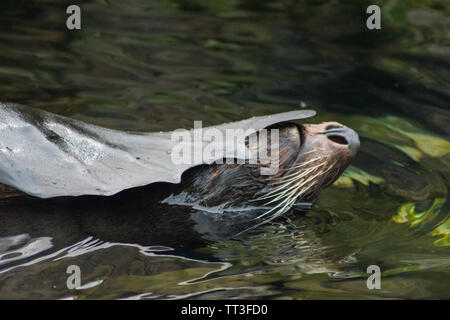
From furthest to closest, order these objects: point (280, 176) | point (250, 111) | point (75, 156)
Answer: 1. point (250, 111)
2. point (280, 176)
3. point (75, 156)

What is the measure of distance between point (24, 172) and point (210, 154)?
1023mm

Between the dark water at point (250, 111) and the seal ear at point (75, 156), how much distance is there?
0.25 m

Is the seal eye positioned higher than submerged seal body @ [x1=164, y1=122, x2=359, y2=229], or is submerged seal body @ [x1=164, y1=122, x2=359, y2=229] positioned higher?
the seal eye

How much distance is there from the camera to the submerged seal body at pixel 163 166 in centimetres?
417

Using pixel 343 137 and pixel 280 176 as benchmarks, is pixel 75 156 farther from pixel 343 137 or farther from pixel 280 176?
pixel 343 137

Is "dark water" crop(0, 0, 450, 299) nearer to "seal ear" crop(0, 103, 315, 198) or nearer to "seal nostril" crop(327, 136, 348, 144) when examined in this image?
"seal ear" crop(0, 103, 315, 198)

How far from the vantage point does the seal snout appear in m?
4.73

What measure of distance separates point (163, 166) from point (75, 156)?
475 millimetres

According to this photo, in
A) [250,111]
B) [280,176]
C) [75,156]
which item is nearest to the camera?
[75,156]

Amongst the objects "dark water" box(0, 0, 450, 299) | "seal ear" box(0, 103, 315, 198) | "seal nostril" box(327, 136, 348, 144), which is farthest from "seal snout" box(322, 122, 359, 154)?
"dark water" box(0, 0, 450, 299)

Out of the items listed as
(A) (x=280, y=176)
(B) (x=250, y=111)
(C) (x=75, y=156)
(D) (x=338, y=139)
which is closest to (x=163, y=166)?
(C) (x=75, y=156)

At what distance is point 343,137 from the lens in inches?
187

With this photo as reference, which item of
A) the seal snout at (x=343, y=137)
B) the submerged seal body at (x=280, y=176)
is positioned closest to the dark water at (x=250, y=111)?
the submerged seal body at (x=280, y=176)
